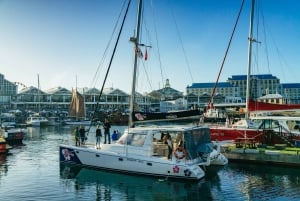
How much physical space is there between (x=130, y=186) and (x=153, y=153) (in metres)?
3.52

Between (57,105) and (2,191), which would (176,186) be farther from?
(57,105)

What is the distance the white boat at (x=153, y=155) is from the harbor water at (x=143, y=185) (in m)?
0.63

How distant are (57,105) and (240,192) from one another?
172919mm

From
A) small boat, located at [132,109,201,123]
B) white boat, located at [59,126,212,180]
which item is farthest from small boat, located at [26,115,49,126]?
small boat, located at [132,109,201,123]

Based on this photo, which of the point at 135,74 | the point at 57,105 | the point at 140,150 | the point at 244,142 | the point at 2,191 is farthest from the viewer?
the point at 57,105

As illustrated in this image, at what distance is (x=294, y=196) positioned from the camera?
2028cm

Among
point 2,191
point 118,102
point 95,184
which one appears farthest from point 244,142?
point 118,102

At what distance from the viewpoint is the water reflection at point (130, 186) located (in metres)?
21.2

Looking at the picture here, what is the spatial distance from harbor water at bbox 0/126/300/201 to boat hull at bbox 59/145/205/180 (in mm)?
477

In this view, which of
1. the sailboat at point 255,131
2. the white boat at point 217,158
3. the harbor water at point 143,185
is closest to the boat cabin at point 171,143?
the white boat at point 217,158

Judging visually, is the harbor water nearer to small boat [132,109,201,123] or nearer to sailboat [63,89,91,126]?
small boat [132,109,201,123]

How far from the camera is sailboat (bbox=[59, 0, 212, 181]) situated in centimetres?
2433

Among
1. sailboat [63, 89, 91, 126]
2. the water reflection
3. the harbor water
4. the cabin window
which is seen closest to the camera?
the harbor water

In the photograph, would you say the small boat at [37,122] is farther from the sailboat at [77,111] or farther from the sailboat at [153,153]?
the sailboat at [153,153]
